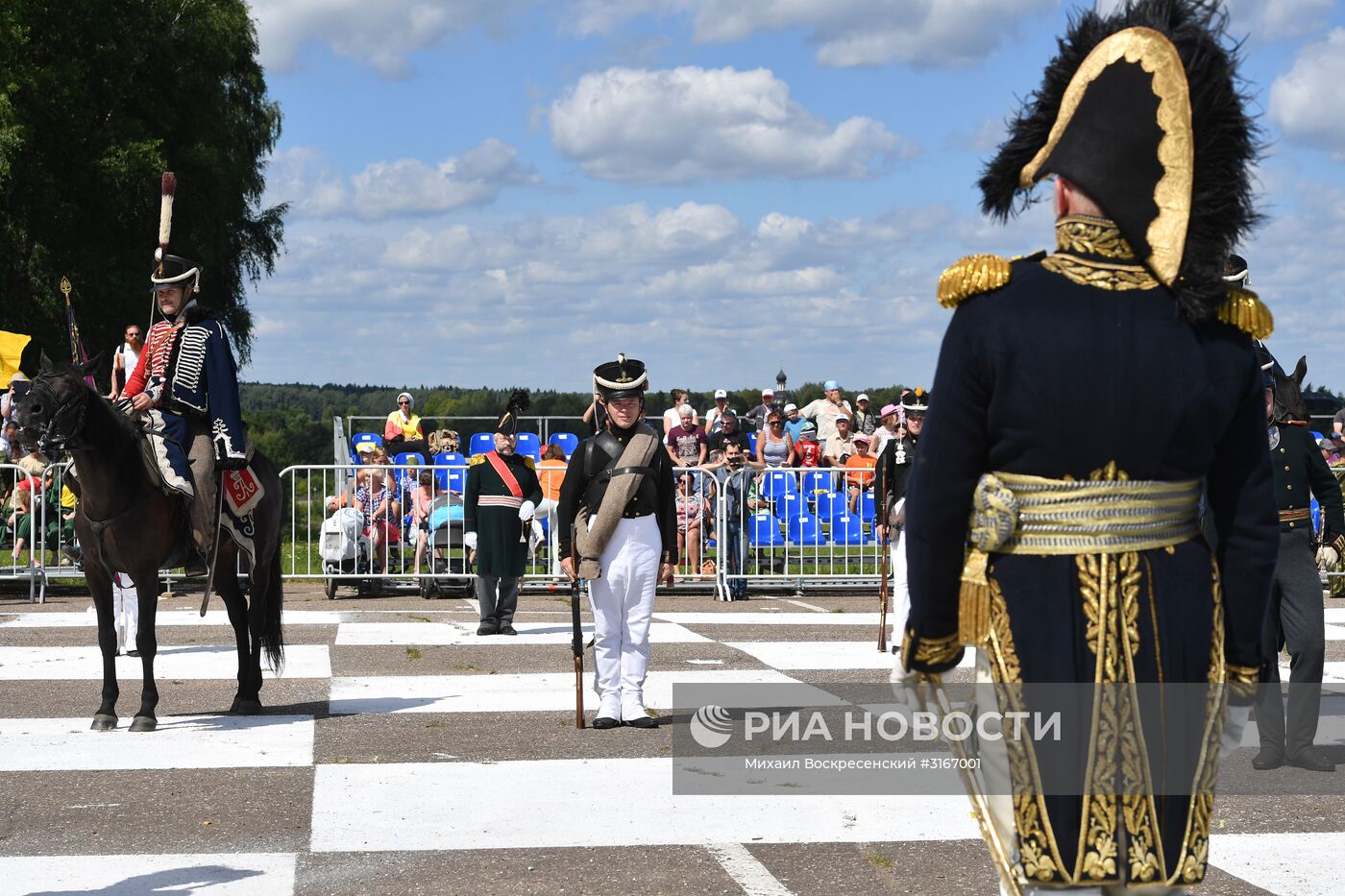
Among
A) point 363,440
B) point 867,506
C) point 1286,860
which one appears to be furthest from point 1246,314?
point 363,440

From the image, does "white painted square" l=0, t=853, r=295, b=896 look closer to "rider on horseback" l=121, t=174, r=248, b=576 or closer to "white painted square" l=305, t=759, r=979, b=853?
"white painted square" l=305, t=759, r=979, b=853

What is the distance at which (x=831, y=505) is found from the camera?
64.6 ft

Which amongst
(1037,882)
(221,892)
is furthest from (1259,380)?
(221,892)

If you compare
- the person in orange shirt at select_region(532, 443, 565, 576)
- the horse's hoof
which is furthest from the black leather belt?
the person in orange shirt at select_region(532, 443, 565, 576)

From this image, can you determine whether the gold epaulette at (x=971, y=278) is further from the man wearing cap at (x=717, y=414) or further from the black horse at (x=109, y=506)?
the man wearing cap at (x=717, y=414)

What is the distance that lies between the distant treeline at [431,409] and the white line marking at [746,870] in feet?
55.6

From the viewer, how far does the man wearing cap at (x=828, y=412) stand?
2278 cm

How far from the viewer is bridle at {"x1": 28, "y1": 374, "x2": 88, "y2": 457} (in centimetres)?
902

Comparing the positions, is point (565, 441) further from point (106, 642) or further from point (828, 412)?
point (106, 642)

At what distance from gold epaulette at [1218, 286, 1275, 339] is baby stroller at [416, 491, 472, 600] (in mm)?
15261

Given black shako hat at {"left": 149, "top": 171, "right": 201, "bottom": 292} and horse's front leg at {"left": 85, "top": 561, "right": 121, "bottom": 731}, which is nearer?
horse's front leg at {"left": 85, "top": 561, "right": 121, "bottom": 731}

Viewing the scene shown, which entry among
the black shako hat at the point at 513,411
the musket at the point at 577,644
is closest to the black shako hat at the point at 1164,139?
the musket at the point at 577,644

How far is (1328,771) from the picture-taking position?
8305mm

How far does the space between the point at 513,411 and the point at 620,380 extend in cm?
612
